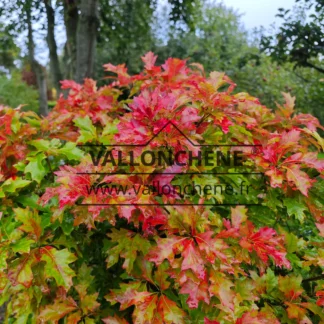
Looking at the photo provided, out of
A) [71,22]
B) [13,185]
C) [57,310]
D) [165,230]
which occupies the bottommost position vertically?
[57,310]

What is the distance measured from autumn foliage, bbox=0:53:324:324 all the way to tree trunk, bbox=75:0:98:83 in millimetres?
3565

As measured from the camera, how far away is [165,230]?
4.25ft

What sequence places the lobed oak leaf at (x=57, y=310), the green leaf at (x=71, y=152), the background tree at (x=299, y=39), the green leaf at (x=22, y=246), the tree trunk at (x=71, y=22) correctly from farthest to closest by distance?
1. the tree trunk at (x=71, y=22)
2. the background tree at (x=299, y=39)
3. the green leaf at (x=71, y=152)
4. the lobed oak leaf at (x=57, y=310)
5. the green leaf at (x=22, y=246)

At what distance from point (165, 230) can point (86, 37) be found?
4.34 meters

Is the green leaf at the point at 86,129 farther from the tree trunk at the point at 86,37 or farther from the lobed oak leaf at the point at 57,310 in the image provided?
the tree trunk at the point at 86,37

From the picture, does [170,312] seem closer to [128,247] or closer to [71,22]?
[128,247]

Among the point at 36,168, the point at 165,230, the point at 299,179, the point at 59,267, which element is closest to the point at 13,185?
the point at 36,168

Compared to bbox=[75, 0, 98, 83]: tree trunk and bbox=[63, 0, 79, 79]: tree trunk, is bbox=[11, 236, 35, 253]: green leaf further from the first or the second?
bbox=[63, 0, 79, 79]: tree trunk

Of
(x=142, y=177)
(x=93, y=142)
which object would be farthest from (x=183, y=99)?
(x=93, y=142)

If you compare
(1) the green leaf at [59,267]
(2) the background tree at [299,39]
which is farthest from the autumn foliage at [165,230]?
(2) the background tree at [299,39]

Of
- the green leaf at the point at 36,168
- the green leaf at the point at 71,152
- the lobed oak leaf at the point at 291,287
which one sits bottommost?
the lobed oak leaf at the point at 291,287

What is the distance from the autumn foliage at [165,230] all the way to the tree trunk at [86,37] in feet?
11.7

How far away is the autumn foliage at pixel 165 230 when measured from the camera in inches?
44.6

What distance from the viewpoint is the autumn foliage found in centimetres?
113
